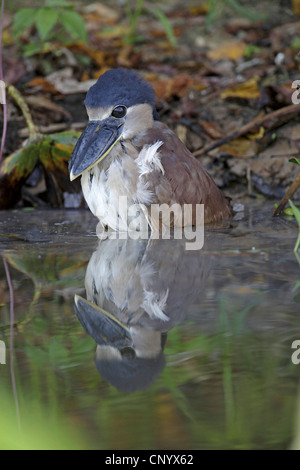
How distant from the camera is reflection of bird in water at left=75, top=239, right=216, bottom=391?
62.2 inches

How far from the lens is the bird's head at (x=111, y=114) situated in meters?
3.28

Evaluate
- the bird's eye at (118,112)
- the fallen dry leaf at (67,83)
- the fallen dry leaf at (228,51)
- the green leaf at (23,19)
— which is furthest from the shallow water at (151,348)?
the fallen dry leaf at (228,51)

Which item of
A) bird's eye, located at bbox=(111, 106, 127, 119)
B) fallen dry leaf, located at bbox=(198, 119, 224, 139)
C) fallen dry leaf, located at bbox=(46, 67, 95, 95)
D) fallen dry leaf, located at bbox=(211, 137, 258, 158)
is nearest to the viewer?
bird's eye, located at bbox=(111, 106, 127, 119)

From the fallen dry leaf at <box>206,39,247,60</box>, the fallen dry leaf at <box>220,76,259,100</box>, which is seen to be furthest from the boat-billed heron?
the fallen dry leaf at <box>206,39,247,60</box>

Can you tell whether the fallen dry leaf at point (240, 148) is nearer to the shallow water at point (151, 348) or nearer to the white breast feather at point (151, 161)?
the white breast feather at point (151, 161)

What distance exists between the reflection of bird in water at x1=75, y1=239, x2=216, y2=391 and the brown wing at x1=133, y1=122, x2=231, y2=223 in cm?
42

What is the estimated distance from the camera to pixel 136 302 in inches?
80.5

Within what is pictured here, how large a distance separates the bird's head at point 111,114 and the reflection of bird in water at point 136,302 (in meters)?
0.55

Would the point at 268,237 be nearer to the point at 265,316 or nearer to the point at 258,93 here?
the point at 265,316

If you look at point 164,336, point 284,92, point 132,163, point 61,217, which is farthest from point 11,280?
point 284,92

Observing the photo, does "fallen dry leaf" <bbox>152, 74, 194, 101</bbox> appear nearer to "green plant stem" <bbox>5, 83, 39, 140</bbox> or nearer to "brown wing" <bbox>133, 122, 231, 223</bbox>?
"green plant stem" <bbox>5, 83, 39, 140</bbox>

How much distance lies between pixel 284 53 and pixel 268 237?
2977mm

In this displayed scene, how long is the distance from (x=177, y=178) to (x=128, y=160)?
25 centimetres

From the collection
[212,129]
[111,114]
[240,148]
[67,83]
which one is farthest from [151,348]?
[67,83]
